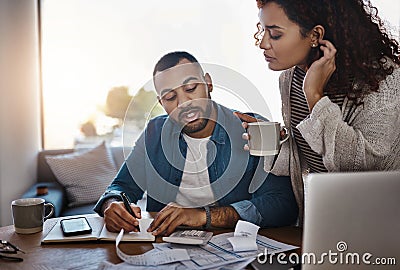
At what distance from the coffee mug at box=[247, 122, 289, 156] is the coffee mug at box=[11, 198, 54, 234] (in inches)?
25.9

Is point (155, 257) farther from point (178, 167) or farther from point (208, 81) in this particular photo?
point (208, 81)

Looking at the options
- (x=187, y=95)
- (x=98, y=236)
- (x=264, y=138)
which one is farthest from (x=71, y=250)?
(x=187, y=95)

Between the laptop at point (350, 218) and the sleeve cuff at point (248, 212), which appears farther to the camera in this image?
the sleeve cuff at point (248, 212)

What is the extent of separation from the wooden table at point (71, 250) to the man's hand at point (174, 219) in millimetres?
47

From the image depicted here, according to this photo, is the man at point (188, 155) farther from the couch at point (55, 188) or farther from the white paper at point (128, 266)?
the couch at point (55, 188)

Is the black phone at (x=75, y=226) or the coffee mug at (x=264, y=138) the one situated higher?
the coffee mug at (x=264, y=138)

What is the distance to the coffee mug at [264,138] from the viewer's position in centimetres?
146

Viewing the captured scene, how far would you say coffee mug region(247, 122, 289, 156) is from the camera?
4.80ft

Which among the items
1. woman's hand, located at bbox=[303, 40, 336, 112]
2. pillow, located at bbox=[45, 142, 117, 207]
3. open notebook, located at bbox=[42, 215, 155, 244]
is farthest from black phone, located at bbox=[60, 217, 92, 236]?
pillow, located at bbox=[45, 142, 117, 207]

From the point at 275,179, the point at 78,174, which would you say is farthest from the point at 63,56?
the point at 275,179

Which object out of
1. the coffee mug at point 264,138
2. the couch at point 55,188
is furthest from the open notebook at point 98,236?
the couch at point 55,188

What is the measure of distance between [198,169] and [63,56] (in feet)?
7.19

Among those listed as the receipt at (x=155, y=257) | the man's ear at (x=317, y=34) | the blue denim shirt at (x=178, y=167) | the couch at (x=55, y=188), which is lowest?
the couch at (x=55, y=188)

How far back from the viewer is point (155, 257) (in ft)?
4.19
